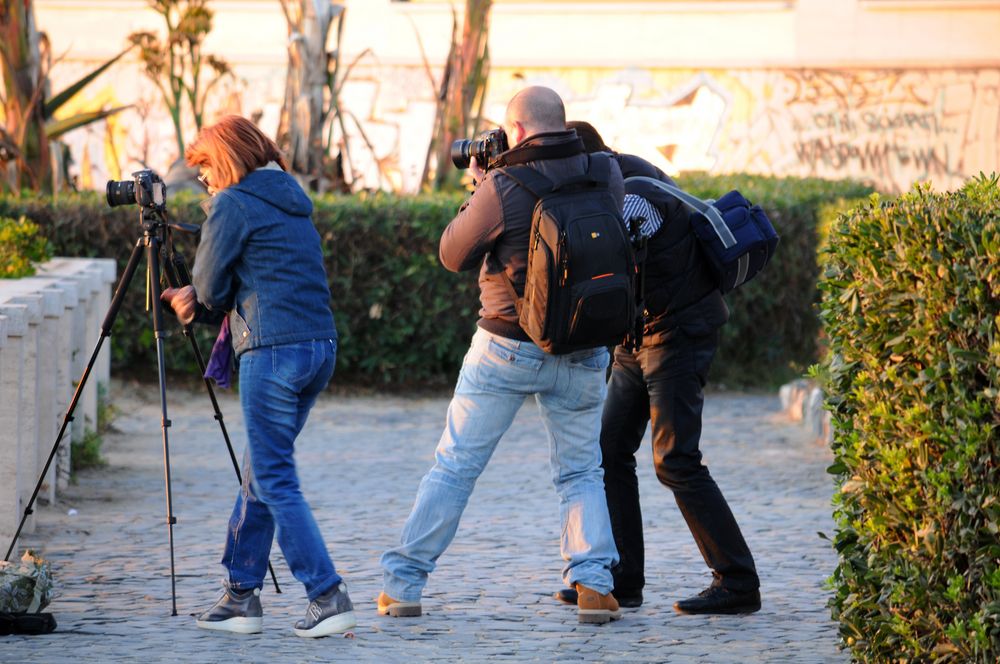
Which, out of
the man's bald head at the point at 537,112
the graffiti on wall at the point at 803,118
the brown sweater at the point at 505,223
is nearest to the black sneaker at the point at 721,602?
the brown sweater at the point at 505,223

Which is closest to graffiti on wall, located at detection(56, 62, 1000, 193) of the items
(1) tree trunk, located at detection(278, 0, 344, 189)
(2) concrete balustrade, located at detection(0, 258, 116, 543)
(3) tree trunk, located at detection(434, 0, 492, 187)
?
(3) tree trunk, located at detection(434, 0, 492, 187)

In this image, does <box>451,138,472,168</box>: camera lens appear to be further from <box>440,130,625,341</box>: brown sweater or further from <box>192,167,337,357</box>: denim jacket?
<box>192,167,337,357</box>: denim jacket

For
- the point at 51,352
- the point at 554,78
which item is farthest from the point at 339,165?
the point at 554,78

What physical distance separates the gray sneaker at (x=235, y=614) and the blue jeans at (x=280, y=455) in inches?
3.3

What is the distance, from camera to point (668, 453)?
583cm

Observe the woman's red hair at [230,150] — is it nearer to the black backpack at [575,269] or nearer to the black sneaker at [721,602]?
the black backpack at [575,269]

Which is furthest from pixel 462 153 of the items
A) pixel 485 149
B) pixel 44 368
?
pixel 44 368

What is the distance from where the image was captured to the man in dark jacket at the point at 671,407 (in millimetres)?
5793

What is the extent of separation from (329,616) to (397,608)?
0.40 m

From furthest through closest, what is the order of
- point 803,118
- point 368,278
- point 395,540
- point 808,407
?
1. point 803,118
2. point 368,278
3. point 808,407
4. point 395,540

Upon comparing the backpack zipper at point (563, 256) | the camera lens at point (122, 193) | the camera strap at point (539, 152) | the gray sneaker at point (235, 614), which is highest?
the camera strap at point (539, 152)

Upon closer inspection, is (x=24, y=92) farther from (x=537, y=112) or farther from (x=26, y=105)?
(x=537, y=112)

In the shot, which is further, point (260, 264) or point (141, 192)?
point (141, 192)

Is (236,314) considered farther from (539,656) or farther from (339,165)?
(339,165)
